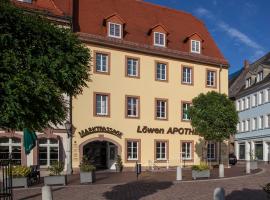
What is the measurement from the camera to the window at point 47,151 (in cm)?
2756

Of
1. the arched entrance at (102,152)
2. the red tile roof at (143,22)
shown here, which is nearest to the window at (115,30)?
the red tile roof at (143,22)

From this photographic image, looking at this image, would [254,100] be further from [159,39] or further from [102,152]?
[102,152]

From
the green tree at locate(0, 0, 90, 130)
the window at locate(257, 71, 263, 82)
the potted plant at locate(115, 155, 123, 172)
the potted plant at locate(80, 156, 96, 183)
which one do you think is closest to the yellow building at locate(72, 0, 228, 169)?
Answer: the potted plant at locate(115, 155, 123, 172)

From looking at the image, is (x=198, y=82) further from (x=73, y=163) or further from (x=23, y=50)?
(x=23, y=50)

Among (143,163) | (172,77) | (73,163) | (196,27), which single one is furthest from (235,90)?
(73,163)

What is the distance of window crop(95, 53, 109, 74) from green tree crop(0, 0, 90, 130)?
20346 mm

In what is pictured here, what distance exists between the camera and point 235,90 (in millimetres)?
57906

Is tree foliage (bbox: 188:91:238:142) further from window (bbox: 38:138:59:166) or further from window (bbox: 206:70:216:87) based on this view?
window (bbox: 38:138:59:166)

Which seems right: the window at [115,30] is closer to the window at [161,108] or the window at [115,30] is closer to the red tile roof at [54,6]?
the red tile roof at [54,6]

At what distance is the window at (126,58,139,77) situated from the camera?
32.0 m

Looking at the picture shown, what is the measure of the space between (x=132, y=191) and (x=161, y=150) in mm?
16416

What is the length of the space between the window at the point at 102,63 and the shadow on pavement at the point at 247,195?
54.1 feet

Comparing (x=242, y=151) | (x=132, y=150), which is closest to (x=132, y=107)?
(x=132, y=150)

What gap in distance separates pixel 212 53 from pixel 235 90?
22.2 metres
